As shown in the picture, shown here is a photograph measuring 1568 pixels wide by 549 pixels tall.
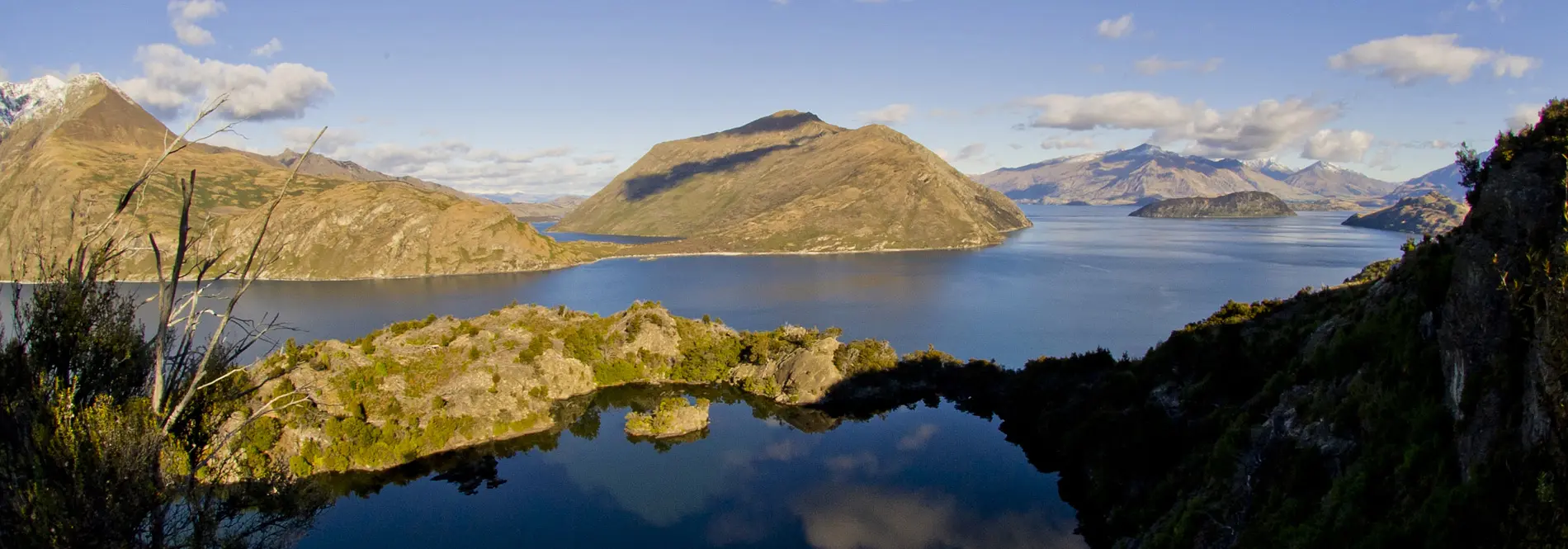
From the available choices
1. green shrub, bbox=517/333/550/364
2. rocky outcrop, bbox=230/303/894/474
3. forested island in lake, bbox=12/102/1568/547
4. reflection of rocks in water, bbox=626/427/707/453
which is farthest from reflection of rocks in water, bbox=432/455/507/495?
green shrub, bbox=517/333/550/364

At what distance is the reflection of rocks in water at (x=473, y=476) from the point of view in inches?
2210

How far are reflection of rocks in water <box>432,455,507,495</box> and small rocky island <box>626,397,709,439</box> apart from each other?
1273cm

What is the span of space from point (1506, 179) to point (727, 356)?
70245mm

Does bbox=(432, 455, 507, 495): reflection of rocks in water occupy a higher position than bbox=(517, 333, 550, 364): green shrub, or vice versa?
bbox=(517, 333, 550, 364): green shrub

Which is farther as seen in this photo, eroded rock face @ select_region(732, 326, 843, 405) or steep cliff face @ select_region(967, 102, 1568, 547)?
eroded rock face @ select_region(732, 326, 843, 405)

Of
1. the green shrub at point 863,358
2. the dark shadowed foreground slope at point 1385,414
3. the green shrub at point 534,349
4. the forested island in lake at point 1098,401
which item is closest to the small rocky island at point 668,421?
the forested island in lake at point 1098,401

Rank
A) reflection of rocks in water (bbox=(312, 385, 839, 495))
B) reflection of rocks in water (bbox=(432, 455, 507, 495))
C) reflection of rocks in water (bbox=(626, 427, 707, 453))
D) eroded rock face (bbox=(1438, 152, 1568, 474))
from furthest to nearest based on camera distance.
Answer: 1. reflection of rocks in water (bbox=(626, 427, 707, 453))
2. reflection of rocks in water (bbox=(312, 385, 839, 495))
3. reflection of rocks in water (bbox=(432, 455, 507, 495))
4. eroded rock face (bbox=(1438, 152, 1568, 474))

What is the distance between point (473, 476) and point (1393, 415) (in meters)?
57.4

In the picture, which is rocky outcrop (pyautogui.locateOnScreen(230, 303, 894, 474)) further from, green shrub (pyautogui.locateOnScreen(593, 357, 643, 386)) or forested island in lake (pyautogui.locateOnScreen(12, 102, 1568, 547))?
forested island in lake (pyautogui.locateOnScreen(12, 102, 1568, 547))

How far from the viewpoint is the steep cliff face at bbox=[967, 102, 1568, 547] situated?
2042 cm

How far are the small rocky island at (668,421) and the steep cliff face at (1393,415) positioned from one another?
108ft

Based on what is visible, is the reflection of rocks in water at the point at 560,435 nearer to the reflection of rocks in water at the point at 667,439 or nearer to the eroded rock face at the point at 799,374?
the reflection of rocks in water at the point at 667,439

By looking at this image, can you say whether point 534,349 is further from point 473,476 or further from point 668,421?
point 473,476

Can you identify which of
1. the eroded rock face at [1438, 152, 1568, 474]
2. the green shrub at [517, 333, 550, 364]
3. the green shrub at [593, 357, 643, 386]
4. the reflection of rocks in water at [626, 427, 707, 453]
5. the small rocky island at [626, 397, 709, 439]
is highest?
the eroded rock face at [1438, 152, 1568, 474]
